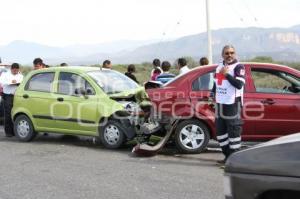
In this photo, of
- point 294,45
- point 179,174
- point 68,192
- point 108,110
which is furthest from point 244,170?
point 294,45

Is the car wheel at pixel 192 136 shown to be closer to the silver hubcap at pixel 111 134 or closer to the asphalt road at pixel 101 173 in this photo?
the asphalt road at pixel 101 173

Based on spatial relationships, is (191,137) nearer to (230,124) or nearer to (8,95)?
(230,124)

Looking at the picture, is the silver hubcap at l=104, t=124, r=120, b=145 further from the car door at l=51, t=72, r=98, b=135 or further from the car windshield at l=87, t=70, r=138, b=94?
the car windshield at l=87, t=70, r=138, b=94

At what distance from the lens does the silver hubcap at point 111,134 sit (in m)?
10.2

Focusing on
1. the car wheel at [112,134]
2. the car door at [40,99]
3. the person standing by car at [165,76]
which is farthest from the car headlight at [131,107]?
the person standing by car at [165,76]

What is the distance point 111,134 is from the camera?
33.6 feet

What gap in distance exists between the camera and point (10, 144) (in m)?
11.3

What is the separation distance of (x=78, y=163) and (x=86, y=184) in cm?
164

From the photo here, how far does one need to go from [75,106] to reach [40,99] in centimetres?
95

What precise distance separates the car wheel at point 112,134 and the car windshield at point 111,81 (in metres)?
0.68

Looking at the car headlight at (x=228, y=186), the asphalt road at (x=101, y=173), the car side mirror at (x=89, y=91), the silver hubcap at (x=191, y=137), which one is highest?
the car side mirror at (x=89, y=91)

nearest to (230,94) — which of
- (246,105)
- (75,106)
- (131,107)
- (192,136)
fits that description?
(246,105)

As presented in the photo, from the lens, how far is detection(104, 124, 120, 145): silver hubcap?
10.2m

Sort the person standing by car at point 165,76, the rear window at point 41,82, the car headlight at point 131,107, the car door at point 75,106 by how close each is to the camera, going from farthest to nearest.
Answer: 1. the person standing by car at point 165,76
2. the rear window at point 41,82
3. the car door at point 75,106
4. the car headlight at point 131,107
